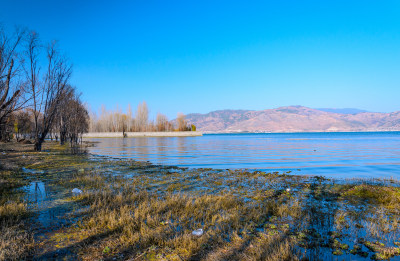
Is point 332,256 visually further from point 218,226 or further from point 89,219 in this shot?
point 89,219

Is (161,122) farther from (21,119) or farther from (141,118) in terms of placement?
(21,119)

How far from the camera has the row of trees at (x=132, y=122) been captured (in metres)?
95.0

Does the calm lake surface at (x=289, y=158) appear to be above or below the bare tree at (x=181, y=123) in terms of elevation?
below

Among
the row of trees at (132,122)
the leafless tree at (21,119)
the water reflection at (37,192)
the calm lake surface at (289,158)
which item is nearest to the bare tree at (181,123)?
the row of trees at (132,122)

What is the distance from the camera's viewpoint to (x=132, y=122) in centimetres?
9850

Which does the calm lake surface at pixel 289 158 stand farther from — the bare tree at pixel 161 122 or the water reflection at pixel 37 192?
the bare tree at pixel 161 122

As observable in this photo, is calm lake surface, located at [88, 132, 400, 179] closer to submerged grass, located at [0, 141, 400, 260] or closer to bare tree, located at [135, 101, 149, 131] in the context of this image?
submerged grass, located at [0, 141, 400, 260]

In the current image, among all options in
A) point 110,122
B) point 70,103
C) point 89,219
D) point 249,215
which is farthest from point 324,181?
point 110,122

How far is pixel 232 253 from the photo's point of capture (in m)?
3.42

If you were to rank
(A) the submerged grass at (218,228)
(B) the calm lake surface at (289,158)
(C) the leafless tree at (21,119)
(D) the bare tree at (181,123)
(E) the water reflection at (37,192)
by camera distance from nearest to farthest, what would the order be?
(A) the submerged grass at (218,228), (E) the water reflection at (37,192), (B) the calm lake surface at (289,158), (C) the leafless tree at (21,119), (D) the bare tree at (181,123)

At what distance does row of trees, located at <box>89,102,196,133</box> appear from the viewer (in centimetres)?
9500

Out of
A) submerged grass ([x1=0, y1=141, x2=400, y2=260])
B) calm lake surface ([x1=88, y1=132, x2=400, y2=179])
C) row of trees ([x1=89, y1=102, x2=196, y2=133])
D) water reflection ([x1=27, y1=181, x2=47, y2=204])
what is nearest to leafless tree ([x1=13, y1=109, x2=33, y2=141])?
calm lake surface ([x1=88, y1=132, x2=400, y2=179])

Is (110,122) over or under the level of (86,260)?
over

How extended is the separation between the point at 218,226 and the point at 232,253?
1.01m
